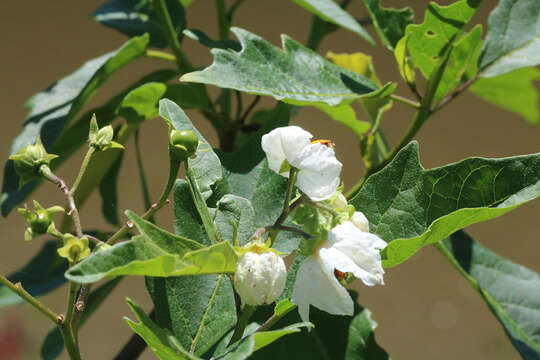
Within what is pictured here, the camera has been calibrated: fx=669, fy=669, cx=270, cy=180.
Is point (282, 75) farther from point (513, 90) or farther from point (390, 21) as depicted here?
point (513, 90)

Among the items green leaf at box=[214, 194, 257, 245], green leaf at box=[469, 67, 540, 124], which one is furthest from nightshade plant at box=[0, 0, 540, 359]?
green leaf at box=[469, 67, 540, 124]

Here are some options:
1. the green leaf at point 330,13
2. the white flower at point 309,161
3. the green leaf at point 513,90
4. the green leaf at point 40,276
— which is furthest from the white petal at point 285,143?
the green leaf at point 513,90

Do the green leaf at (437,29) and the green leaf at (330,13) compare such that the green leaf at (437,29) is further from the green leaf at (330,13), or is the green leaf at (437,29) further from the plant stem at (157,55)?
the plant stem at (157,55)

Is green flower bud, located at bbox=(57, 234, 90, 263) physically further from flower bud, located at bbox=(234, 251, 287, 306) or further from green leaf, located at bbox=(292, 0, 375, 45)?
green leaf, located at bbox=(292, 0, 375, 45)

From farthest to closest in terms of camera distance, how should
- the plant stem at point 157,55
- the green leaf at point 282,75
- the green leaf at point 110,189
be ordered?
the green leaf at point 110,189 < the plant stem at point 157,55 < the green leaf at point 282,75

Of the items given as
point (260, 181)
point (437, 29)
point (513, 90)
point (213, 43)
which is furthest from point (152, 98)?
point (513, 90)

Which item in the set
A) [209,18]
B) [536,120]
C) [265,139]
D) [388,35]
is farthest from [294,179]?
[209,18]

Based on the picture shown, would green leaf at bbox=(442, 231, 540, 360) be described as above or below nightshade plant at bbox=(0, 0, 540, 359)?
below
